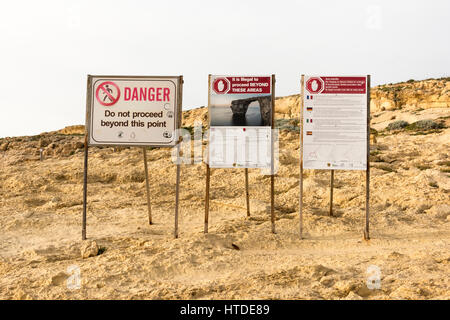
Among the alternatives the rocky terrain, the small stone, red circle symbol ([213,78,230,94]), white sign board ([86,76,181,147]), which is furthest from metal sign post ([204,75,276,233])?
the small stone

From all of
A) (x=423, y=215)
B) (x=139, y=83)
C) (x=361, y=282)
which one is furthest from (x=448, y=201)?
(x=139, y=83)

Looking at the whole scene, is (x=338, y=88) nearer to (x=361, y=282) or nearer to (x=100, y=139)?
(x=361, y=282)

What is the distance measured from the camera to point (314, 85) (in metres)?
6.35

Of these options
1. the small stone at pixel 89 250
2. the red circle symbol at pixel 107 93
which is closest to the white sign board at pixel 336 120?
the red circle symbol at pixel 107 93

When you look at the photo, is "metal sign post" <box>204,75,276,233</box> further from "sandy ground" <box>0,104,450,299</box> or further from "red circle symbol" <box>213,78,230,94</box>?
"sandy ground" <box>0,104,450,299</box>

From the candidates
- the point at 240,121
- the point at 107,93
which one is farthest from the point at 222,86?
the point at 107,93

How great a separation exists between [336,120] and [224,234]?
259cm

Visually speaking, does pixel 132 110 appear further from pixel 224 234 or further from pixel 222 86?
pixel 224 234

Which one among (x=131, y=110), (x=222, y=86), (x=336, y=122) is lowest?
(x=336, y=122)

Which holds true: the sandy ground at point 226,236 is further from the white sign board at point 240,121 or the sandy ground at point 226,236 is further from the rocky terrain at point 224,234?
the white sign board at point 240,121

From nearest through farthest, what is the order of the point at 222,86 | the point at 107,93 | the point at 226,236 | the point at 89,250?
the point at 89,250 < the point at 226,236 < the point at 107,93 < the point at 222,86

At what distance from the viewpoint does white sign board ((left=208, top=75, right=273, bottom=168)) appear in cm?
642

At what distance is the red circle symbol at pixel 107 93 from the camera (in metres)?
6.37

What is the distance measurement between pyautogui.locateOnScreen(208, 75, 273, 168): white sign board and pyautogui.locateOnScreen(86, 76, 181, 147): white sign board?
0.69m
